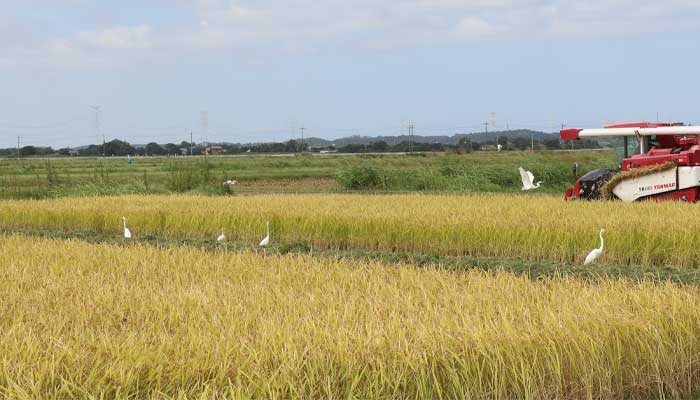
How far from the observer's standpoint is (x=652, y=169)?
13.2 meters

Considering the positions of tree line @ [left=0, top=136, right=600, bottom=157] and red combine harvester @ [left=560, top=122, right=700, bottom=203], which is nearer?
red combine harvester @ [left=560, top=122, right=700, bottom=203]

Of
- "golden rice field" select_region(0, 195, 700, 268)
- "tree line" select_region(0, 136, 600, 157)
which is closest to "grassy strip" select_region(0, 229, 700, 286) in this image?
"golden rice field" select_region(0, 195, 700, 268)

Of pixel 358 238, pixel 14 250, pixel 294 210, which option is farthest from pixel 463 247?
pixel 14 250

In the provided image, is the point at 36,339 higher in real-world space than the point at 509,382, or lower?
higher

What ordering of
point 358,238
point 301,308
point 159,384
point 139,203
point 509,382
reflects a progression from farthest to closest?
1. point 139,203
2. point 358,238
3. point 301,308
4. point 509,382
5. point 159,384

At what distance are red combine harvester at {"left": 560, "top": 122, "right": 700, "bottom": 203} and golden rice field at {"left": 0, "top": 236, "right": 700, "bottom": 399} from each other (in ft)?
25.8

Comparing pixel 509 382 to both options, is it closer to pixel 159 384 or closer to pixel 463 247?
pixel 159 384

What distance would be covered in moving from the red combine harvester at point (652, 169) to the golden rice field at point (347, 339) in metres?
7.88

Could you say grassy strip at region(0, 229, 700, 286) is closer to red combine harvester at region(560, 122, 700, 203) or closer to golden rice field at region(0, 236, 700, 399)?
golden rice field at region(0, 236, 700, 399)

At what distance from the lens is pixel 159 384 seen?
3301 millimetres

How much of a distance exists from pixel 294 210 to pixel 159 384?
372 inches

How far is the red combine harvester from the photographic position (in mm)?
12898

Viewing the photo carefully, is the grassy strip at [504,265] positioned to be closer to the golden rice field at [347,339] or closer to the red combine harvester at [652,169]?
the golden rice field at [347,339]

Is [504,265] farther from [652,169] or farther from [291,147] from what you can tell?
[291,147]
